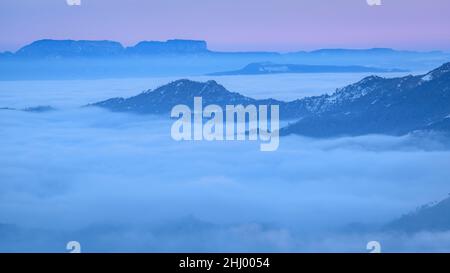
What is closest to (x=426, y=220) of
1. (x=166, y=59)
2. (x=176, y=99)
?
(x=176, y=99)

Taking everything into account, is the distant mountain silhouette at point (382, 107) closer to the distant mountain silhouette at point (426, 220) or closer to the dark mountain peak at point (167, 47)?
the distant mountain silhouette at point (426, 220)

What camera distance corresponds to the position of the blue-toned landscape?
2.97m

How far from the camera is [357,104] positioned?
3131 mm

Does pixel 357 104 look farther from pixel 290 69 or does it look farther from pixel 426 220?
pixel 426 220

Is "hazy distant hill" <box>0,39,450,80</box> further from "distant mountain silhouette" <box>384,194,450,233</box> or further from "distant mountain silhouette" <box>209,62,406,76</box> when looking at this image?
"distant mountain silhouette" <box>384,194,450,233</box>

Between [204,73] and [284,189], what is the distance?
726 millimetres

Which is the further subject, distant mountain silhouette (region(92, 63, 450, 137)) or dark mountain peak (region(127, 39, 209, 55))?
dark mountain peak (region(127, 39, 209, 55))

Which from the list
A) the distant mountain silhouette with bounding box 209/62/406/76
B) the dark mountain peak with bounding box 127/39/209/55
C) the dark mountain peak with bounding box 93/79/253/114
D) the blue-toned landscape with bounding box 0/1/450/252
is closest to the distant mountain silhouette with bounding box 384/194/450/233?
the blue-toned landscape with bounding box 0/1/450/252

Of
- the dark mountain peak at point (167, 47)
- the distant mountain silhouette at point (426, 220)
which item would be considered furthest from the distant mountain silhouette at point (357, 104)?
the distant mountain silhouette at point (426, 220)

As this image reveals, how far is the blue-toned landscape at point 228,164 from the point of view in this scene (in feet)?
9.73

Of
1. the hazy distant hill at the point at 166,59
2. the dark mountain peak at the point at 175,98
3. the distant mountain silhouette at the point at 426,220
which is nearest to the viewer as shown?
the distant mountain silhouette at the point at 426,220

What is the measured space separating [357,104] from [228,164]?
71 centimetres
